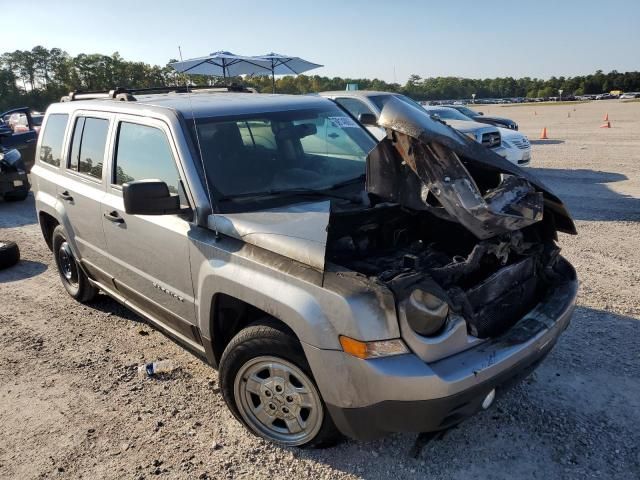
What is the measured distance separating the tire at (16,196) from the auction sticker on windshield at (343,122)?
921 cm

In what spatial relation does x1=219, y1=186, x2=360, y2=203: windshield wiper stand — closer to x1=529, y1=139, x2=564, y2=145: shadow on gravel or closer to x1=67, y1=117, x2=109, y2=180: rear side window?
x1=67, y1=117, x2=109, y2=180: rear side window

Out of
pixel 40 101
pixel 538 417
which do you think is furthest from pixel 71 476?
pixel 40 101

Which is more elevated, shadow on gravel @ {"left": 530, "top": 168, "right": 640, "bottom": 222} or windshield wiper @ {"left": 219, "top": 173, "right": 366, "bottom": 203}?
windshield wiper @ {"left": 219, "top": 173, "right": 366, "bottom": 203}

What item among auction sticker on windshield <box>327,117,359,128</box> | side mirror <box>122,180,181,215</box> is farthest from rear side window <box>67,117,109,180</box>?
auction sticker on windshield <box>327,117,359,128</box>

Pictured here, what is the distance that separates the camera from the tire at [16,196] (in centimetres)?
1072

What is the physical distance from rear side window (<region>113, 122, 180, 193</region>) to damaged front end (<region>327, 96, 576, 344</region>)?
1.17 metres

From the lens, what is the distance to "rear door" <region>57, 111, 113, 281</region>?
4.04 m

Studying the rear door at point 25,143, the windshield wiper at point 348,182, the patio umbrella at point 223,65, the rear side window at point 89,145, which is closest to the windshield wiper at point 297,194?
the windshield wiper at point 348,182

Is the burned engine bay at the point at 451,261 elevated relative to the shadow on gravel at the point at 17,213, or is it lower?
elevated

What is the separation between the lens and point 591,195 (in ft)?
29.2

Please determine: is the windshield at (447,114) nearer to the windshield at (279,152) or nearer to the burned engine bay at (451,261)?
the windshield at (279,152)

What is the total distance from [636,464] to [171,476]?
248 cm

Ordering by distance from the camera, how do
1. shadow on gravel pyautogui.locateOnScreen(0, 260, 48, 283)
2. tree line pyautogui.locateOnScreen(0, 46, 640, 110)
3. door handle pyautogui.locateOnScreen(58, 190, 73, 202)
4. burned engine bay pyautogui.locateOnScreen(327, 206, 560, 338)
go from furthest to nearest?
1. tree line pyautogui.locateOnScreen(0, 46, 640, 110)
2. shadow on gravel pyautogui.locateOnScreen(0, 260, 48, 283)
3. door handle pyautogui.locateOnScreen(58, 190, 73, 202)
4. burned engine bay pyautogui.locateOnScreen(327, 206, 560, 338)

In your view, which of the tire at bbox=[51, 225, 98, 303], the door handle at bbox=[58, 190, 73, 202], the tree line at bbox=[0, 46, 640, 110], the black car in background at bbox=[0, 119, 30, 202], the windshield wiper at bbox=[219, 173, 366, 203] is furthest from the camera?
the tree line at bbox=[0, 46, 640, 110]
